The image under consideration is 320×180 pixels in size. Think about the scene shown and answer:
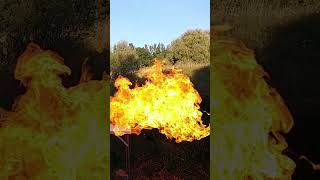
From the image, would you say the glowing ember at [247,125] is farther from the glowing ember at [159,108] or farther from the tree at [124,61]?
the tree at [124,61]

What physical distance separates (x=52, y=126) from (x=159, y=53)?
1800mm

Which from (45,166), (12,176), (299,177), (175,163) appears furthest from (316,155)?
(12,176)

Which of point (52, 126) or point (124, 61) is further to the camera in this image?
point (124, 61)

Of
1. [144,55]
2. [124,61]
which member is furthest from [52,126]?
[144,55]

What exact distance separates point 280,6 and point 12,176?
406cm

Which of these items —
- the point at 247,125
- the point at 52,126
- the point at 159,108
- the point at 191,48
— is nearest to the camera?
the point at 247,125

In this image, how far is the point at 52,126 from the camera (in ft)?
18.3

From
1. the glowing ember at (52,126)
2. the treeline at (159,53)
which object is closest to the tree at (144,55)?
the treeline at (159,53)

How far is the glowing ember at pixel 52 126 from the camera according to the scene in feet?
18.1

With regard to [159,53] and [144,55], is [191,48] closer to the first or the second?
[159,53]

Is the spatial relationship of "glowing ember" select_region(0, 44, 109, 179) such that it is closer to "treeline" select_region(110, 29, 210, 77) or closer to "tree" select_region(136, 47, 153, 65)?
"treeline" select_region(110, 29, 210, 77)

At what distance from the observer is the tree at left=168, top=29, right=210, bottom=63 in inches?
Result: 236

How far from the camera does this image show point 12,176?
18.4 feet

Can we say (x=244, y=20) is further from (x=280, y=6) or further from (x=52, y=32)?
(x=52, y=32)
